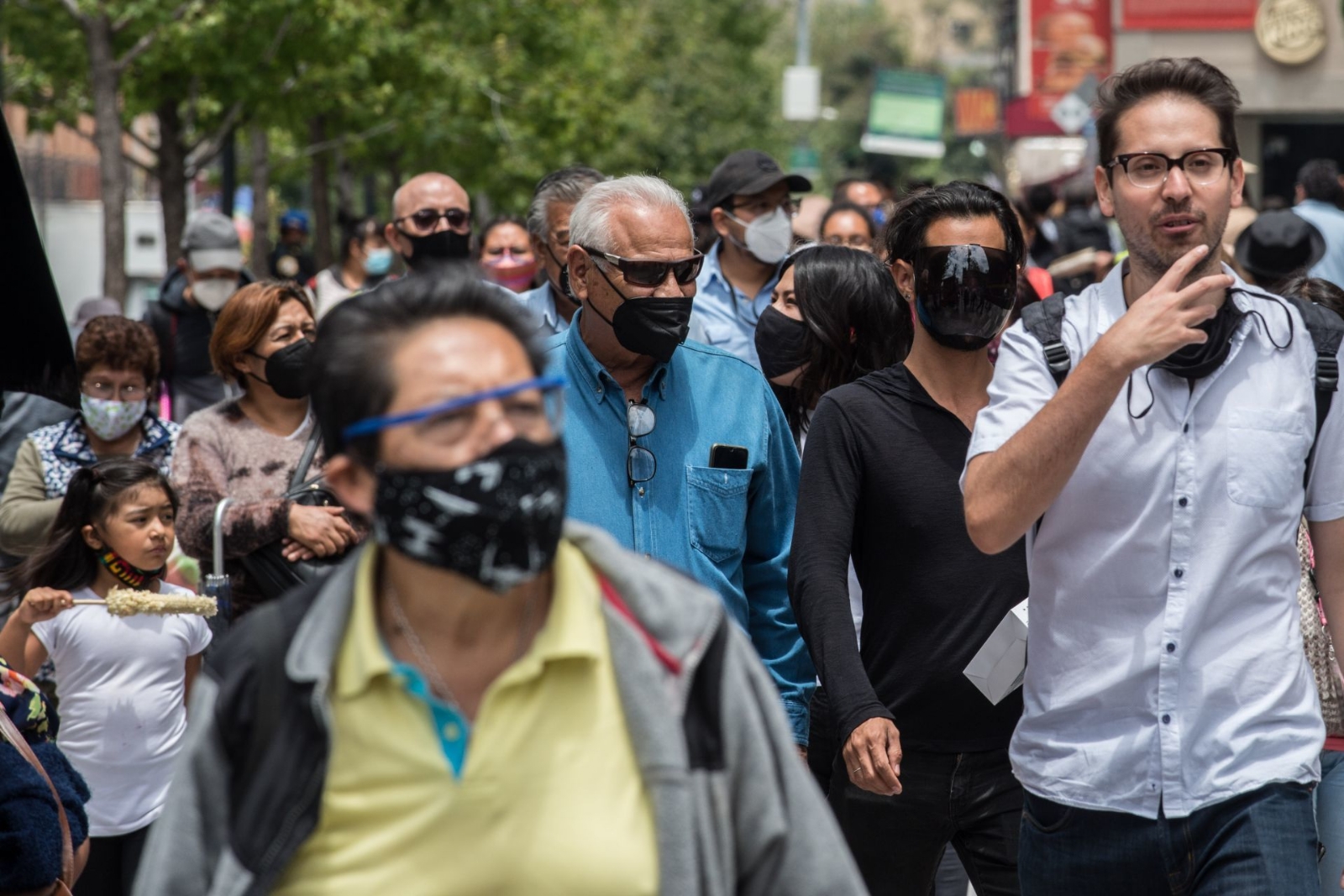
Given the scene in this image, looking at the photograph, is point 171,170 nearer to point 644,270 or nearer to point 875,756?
point 644,270

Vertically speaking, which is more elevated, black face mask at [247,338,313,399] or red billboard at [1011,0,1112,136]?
red billboard at [1011,0,1112,136]

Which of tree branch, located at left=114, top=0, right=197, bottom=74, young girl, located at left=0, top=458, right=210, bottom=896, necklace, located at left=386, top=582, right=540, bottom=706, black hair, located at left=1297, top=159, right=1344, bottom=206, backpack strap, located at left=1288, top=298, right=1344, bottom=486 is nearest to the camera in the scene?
necklace, located at left=386, top=582, right=540, bottom=706

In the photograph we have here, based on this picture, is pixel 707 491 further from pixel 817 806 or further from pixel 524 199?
pixel 524 199

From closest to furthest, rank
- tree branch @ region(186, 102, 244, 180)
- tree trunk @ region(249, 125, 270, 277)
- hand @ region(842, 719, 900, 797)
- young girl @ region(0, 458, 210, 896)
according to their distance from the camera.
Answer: hand @ region(842, 719, 900, 797), young girl @ region(0, 458, 210, 896), tree branch @ region(186, 102, 244, 180), tree trunk @ region(249, 125, 270, 277)

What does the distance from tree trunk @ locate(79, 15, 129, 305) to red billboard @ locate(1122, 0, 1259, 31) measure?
771 inches

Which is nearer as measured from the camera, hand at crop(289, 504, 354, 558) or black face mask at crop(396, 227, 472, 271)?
hand at crop(289, 504, 354, 558)

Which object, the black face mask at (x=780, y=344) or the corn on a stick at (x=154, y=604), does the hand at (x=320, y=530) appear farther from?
the black face mask at (x=780, y=344)

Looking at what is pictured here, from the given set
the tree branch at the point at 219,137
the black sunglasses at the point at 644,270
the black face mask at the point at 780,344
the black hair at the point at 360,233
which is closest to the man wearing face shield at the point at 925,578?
the black sunglasses at the point at 644,270

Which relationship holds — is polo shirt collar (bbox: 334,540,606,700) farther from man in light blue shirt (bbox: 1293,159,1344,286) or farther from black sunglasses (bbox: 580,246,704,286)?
man in light blue shirt (bbox: 1293,159,1344,286)

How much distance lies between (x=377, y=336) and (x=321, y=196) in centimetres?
2652

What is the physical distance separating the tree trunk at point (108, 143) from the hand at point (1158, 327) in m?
15.1

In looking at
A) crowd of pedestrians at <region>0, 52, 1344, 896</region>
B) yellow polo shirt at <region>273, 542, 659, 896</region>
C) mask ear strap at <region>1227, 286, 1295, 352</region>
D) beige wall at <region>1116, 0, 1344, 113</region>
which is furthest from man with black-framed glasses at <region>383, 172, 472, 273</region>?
beige wall at <region>1116, 0, 1344, 113</region>

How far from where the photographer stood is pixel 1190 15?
31391 millimetres

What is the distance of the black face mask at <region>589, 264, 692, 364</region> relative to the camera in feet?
15.7
